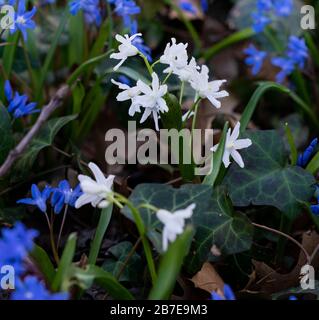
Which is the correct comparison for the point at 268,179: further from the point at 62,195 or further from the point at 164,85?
the point at 62,195

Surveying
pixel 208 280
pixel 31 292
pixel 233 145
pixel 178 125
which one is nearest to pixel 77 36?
pixel 178 125

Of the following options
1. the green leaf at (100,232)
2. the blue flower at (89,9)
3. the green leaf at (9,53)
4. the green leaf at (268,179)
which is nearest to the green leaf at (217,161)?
the green leaf at (268,179)

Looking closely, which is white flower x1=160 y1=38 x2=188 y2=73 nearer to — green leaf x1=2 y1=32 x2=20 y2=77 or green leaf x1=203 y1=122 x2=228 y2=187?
green leaf x1=203 y1=122 x2=228 y2=187

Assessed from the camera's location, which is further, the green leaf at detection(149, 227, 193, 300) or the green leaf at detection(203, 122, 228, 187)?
the green leaf at detection(203, 122, 228, 187)

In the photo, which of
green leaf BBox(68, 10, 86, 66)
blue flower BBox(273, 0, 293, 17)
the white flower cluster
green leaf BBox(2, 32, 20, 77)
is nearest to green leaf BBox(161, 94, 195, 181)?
the white flower cluster
